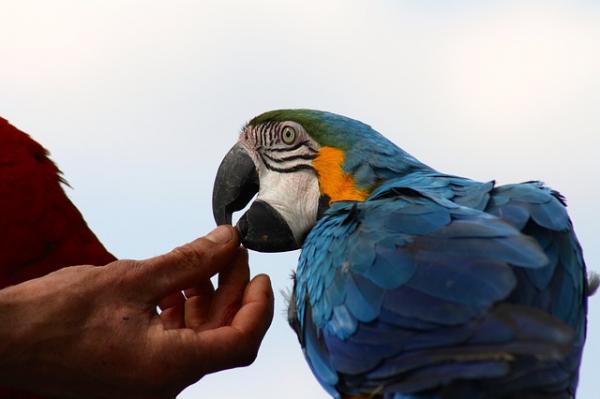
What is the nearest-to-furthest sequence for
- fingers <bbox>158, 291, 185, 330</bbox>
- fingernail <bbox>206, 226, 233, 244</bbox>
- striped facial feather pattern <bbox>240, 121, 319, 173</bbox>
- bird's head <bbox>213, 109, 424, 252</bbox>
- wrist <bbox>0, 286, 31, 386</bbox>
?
wrist <bbox>0, 286, 31, 386</bbox> → fingernail <bbox>206, 226, 233, 244</bbox> → fingers <bbox>158, 291, 185, 330</bbox> → bird's head <bbox>213, 109, 424, 252</bbox> → striped facial feather pattern <bbox>240, 121, 319, 173</bbox>

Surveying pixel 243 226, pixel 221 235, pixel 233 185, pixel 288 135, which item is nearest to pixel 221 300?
pixel 221 235

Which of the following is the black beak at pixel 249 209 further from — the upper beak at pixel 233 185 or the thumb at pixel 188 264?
the thumb at pixel 188 264

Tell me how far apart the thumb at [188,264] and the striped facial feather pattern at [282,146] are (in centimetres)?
37

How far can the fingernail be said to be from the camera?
2480 millimetres

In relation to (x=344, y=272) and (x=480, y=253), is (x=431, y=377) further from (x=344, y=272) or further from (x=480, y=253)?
(x=344, y=272)

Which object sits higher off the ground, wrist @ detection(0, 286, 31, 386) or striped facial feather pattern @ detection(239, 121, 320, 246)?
striped facial feather pattern @ detection(239, 121, 320, 246)

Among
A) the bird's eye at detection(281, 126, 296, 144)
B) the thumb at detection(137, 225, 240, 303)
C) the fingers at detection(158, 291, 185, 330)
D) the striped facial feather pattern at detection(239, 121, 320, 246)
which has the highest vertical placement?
the bird's eye at detection(281, 126, 296, 144)

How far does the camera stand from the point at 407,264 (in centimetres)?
208

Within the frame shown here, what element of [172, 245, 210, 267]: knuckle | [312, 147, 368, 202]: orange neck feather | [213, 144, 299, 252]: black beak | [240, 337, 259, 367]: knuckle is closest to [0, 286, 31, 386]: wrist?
[172, 245, 210, 267]: knuckle

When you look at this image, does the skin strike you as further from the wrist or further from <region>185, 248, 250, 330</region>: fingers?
<region>185, 248, 250, 330</region>: fingers

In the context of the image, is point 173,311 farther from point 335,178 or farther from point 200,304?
point 335,178

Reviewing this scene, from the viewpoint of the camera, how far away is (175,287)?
228cm

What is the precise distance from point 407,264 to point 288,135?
89cm

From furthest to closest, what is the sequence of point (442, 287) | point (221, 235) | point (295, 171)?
point (295, 171)
point (221, 235)
point (442, 287)
